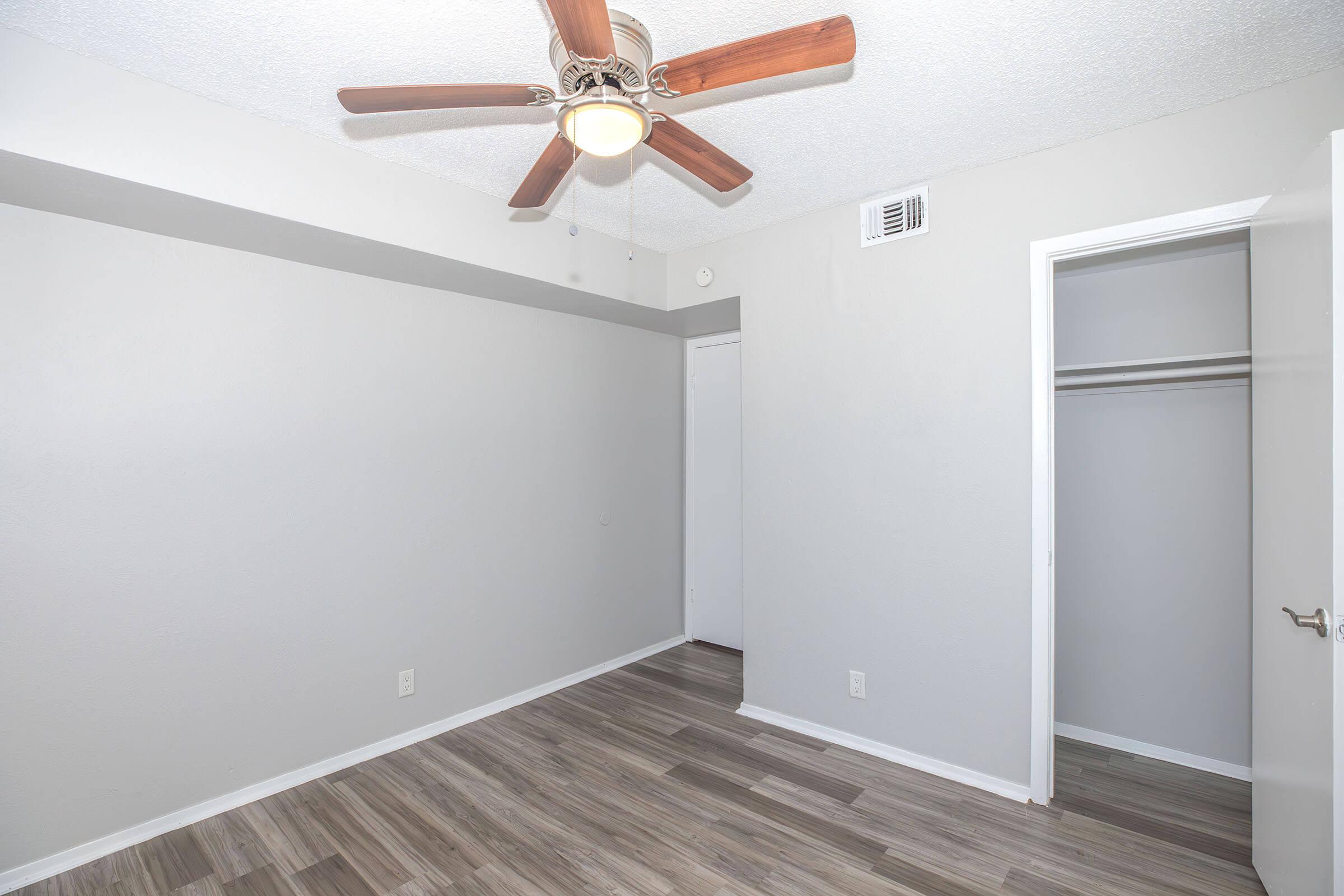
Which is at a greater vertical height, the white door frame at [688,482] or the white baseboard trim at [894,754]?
the white door frame at [688,482]

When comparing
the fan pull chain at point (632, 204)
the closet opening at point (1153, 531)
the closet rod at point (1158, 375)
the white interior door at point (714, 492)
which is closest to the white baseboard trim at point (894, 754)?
the closet opening at point (1153, 531)

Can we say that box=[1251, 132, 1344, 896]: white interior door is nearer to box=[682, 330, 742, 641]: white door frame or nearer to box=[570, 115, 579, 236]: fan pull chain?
box=[570, 115, 579, 236]: fan pull chain

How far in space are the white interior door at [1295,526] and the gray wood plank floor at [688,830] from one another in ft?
1.60

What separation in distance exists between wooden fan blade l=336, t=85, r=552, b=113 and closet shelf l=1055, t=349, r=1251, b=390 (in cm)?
266

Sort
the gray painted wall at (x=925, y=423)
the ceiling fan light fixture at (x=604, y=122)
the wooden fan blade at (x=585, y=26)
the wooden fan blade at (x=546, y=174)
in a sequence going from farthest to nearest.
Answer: the gray painted wall at (x=925, y=423) < the wooden fan blade at (x=546, y=174) < the ceiling fan light fixture at (x=604, y=122) < the wooden fan blade at (x=585, y=26)

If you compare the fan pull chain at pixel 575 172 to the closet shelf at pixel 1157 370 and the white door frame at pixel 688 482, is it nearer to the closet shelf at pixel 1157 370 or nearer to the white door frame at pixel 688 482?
the white door frame at pixel 688 482

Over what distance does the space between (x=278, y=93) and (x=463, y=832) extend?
2722mm

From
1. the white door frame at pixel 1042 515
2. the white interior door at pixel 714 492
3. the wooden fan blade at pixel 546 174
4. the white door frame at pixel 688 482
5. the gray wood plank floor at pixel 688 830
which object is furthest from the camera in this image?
the white door frame at pixel 688 482

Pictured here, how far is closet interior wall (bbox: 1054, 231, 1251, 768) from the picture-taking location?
279 cm

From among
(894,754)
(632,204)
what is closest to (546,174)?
(632,204)

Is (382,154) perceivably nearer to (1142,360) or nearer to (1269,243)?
(1269,243)

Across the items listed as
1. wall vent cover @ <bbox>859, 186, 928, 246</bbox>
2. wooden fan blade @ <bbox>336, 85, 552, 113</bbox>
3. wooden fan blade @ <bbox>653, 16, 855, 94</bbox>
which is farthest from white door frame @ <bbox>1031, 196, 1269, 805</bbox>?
wooden fan blade @ <bbox>336, 85, 552, 113</bbox>

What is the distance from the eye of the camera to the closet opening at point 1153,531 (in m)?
2.75

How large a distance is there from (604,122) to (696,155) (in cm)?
43
